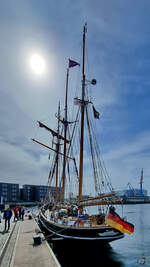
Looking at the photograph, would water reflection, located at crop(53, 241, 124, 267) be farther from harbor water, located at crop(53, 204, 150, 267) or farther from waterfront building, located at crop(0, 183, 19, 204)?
waterfront building, located at crop(0, 183, 19, 204)

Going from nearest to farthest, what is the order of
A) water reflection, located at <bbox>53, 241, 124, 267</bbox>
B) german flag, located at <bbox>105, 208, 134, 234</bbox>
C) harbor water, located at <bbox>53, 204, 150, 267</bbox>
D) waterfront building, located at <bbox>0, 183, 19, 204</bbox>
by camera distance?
1. german flag, located at <bbox>105, 208, 134, 234</bbox>
2. water reflection, located at <bbox>53, 241, 124, 267</bbox>
3. harbor water, located at <bbox>53, 204, 150, 267</bbox>
4. waterfront building, located at <bbox>0, 183, 19, 204</bbox>

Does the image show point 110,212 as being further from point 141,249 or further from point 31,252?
point 141,249

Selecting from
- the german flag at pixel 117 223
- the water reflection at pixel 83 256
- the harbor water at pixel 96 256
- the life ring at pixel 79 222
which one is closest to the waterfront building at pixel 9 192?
the harbor water at pixel 96 256

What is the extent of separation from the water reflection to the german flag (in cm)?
275

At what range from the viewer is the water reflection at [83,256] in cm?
1512

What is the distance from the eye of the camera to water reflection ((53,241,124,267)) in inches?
595

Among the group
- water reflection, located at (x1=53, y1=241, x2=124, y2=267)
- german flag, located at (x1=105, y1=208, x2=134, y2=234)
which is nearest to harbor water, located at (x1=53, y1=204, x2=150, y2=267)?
water reflection, located at (x1=53, y1=241, x2=124, y2=267)

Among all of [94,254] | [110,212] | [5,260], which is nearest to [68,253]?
[94,254]

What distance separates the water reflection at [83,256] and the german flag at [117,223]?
275 cm

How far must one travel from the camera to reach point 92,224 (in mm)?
15430

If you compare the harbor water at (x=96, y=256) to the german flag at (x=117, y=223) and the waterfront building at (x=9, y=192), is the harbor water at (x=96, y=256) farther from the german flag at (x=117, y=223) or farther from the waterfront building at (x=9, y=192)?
the waterfront building at (x=9, y=192)

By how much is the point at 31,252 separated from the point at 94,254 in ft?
26.7

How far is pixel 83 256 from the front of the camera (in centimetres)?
1666

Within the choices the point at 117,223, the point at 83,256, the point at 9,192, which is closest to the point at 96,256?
the point at 83,256
